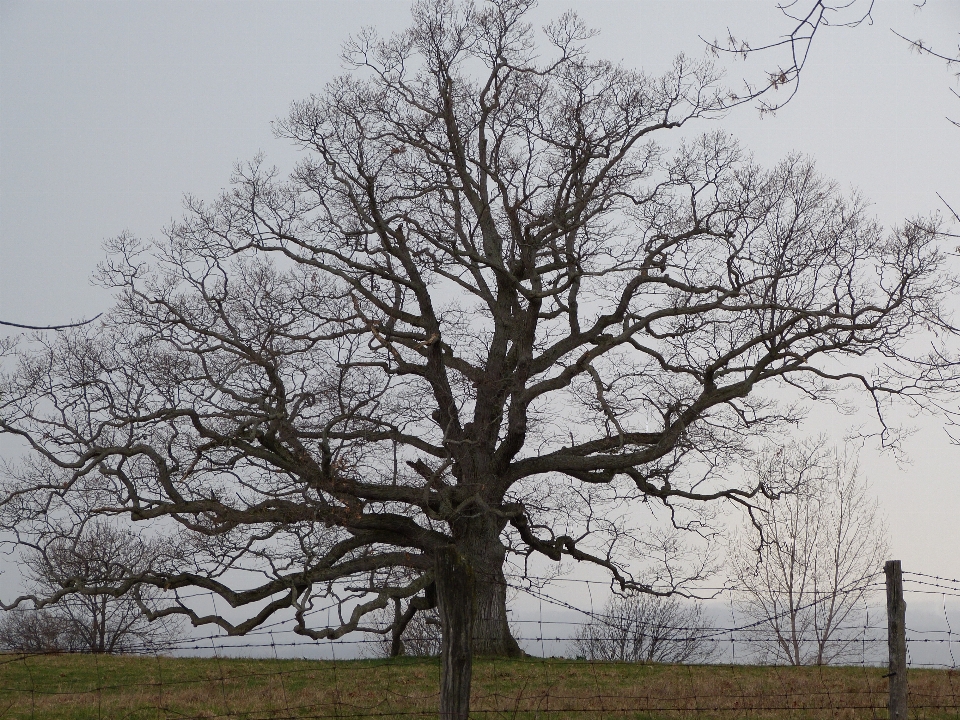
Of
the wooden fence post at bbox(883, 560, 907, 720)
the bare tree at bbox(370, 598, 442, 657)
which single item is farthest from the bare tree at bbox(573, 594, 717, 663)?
the wooden fence post at bbox(883, 560, 907, 720)

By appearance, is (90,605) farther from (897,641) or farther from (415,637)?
(897,641)

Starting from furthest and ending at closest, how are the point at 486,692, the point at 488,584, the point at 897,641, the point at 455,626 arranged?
the point at 488,584
the point at 486,692
the point at 897,641
the point at 455,626

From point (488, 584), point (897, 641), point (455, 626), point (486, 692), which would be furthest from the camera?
point (488, 584)

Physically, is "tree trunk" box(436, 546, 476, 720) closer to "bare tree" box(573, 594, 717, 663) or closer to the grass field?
the grass field

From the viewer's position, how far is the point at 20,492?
1510cm

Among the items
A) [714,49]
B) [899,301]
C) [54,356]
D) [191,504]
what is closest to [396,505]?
[191,504]

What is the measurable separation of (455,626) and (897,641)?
406 centimetres

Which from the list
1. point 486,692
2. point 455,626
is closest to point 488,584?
point 486,692

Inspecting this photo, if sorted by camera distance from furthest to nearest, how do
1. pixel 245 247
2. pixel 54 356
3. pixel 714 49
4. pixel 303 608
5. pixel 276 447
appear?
pixel 245 247, pixel 54 356, pixel 276 447, pixel 303 608, pixel 714 49

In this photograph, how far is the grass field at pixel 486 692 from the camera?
35.3 feet

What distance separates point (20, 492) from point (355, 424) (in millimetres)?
5459

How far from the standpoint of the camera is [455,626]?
22.3ft

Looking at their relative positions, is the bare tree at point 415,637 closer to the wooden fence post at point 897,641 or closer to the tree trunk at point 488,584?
the tree trunk at point 488,584

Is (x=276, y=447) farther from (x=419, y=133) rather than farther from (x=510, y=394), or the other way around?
(x=419, y=133)
